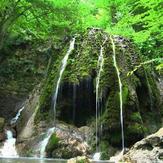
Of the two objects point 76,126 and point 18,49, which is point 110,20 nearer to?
point 18,49

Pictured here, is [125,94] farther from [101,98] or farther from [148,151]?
[148,151]

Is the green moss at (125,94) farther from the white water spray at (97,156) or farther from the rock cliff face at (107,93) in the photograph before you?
the white water spray at (97,156)

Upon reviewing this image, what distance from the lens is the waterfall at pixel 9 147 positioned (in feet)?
37.8

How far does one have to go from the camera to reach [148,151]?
7.92 metres

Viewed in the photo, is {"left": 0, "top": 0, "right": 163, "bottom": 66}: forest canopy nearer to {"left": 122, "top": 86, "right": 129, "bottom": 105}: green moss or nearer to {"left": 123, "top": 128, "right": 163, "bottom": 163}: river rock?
{"left": 122, "top": 86, "right": 129, "bottom": 105}: green moss

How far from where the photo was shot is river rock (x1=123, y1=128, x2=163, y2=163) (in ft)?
25.0

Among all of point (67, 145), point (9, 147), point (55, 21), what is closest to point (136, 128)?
point (67, 145)

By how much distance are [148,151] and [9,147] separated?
5455 mm

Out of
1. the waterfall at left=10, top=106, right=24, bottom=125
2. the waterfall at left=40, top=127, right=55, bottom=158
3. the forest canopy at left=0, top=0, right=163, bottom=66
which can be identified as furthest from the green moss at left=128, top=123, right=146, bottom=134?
the waterfall at left=10, top=106, right=24, bottom=125

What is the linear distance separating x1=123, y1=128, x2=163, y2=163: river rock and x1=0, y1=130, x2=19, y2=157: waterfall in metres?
4.46

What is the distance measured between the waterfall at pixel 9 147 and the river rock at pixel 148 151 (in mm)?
4463

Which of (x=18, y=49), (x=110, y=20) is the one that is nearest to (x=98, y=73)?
(x=18, y=49)

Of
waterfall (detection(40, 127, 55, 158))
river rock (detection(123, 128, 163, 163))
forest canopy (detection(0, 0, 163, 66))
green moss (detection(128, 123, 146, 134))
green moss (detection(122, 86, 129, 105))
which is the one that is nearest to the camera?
river rock (detection(123, 128, 163, 163))

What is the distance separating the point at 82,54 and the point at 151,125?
3.09 meters
